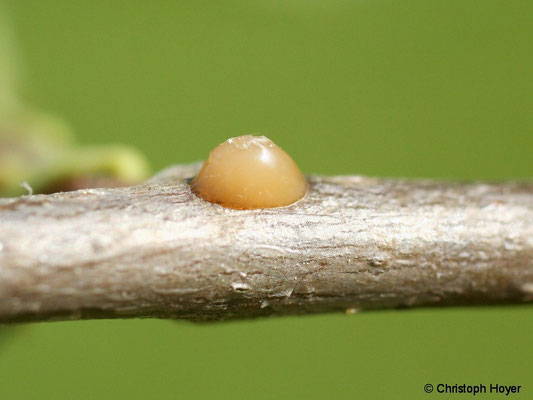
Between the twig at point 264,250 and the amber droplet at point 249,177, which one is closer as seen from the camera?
the twig at point 264,250

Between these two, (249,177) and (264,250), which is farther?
(249,177)

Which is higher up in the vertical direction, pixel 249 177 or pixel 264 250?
pixel 249 177

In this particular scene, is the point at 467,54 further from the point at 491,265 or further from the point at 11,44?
the point at 11,44

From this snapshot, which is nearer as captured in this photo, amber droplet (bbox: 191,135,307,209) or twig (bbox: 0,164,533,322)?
twig (bbox: 0,164,533,322)

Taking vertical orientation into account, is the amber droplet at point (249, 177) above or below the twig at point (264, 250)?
above

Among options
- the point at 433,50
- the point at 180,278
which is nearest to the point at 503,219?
the point at 180,278
